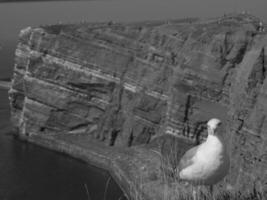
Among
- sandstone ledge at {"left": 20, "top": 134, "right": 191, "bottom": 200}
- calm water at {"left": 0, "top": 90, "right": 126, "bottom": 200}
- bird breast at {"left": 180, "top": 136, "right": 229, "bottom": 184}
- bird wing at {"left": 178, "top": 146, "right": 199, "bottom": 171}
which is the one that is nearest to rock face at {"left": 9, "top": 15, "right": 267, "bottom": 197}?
sandstone ledge at {"left": 20, "top": 134, "right": 191, "bottom": 200}

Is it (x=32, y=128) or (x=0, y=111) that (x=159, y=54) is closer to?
(x=32, y=128)

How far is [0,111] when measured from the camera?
101625 mm

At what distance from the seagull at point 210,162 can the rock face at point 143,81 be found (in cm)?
3846

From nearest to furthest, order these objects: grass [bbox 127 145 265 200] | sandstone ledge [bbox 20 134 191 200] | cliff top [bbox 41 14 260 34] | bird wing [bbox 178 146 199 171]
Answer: grass [bbox 127 145 265 200]
bird wing [bbox 178 146 199 171]
sandstone ledge [bbox 20 134 191 200]
cliff top [bbox 41 14 260 34]

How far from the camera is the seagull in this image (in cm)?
1491

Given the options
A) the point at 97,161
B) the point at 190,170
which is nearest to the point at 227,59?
the point at 97,161

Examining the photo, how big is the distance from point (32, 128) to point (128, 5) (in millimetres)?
71442

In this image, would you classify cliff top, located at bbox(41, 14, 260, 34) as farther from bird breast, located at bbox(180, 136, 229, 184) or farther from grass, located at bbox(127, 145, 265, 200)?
bird breast, located at bbox(180, 136, 229, 184)

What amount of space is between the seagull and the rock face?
38458 millimetres

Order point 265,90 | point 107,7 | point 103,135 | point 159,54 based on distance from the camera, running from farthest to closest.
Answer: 1. point 107,7
2. point 103,135
3. point 159,54
4. point 265,90

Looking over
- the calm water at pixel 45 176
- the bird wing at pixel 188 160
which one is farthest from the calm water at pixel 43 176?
the bird wing at pixel 188 160

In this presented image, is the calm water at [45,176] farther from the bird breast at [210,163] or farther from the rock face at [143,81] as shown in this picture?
the bird breast at [210,163]

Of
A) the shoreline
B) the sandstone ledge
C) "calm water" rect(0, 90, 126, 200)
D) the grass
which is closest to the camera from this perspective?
the grass

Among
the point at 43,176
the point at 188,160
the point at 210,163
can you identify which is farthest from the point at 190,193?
the point at 43,176
